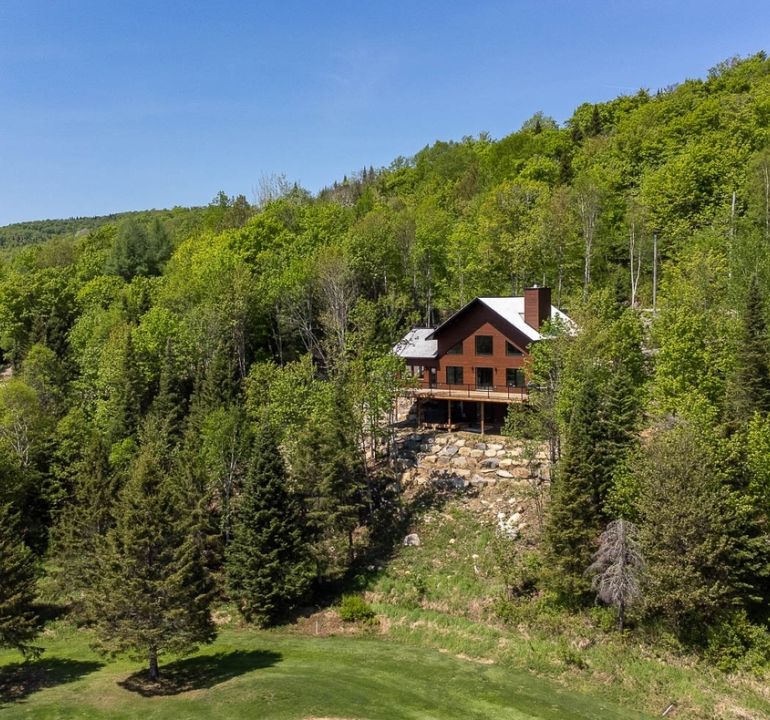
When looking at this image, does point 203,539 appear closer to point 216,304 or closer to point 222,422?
point 222,422

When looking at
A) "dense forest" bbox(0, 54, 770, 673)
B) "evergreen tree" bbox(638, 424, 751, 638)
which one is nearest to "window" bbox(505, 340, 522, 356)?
"dense forest" bbox(0, 54, 770, 673)

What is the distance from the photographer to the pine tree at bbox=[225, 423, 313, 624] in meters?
34.9

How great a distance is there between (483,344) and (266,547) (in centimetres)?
2188

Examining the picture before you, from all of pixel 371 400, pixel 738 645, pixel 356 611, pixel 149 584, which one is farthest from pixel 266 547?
pixel 738 645

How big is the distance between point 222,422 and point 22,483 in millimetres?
15181

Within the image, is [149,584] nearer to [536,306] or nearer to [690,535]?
[690,535]

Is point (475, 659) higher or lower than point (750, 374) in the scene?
lower

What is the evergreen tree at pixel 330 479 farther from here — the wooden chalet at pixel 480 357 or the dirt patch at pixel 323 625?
the wooden chalet at pixel 480 357

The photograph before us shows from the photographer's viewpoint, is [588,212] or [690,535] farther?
[588,212]

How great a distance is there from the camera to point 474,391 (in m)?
47.1

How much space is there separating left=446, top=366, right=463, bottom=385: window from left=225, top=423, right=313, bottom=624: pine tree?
17.0 metres

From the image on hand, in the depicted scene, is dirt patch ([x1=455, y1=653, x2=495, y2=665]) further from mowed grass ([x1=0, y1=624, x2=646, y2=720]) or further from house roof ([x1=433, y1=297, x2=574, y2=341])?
house roof ([x1=433, y1=297, x2=574, y2=341])

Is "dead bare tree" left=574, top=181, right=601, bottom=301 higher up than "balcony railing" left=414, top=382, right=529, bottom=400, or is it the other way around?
"dead bare tree" left=574, top=181, right=601, bottom=301

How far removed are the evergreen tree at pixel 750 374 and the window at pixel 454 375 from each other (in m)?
19.1
